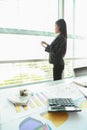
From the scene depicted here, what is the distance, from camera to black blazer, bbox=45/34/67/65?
8.62 feet

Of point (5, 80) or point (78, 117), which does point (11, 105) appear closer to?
point (78, 117)

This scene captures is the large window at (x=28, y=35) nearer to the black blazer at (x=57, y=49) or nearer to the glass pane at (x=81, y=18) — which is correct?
the glass pane at (x=81, y=18)

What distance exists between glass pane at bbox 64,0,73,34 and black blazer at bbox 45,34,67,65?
1.07 meters

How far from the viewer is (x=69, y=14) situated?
3.64 m

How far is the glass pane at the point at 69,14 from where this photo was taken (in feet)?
Answer: 11.6

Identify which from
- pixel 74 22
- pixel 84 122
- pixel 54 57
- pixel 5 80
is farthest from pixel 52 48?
pixel 84 122

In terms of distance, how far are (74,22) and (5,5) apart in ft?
5.23

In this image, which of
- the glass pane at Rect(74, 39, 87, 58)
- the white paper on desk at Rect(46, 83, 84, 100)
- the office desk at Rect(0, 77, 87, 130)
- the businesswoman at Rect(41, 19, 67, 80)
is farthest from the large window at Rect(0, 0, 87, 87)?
the office desk at Rect(0, 77, 87, 130)

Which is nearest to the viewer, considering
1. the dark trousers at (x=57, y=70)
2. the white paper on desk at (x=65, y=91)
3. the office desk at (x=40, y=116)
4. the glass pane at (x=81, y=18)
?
the office desk at (x=40, y=116)

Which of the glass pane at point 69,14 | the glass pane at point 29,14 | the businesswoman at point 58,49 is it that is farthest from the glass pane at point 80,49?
the businesswoman at point 58,49

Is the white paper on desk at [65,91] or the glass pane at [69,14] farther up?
the glass pane at [69,14]

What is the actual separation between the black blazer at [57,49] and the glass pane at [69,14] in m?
1.07

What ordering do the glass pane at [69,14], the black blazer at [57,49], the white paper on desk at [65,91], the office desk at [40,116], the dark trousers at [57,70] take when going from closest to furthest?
1. the office desk at [40,116]
2. the white paper on desk at [65,91]
3. the black blazer at [57,49]
4. the dark trousers at [57,70]
5. the glass pane at [69,14]

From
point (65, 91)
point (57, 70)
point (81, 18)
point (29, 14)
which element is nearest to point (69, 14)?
point (81, 18)
